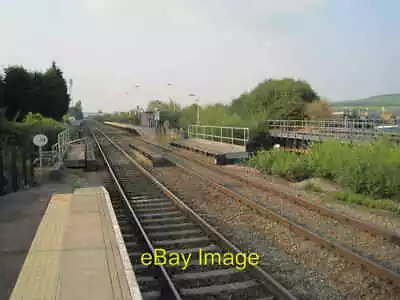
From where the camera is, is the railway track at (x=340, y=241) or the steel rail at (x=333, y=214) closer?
the railway track at (x=340, y=241)

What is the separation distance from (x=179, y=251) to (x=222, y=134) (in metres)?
22.2

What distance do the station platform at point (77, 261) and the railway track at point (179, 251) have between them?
583 millimetres

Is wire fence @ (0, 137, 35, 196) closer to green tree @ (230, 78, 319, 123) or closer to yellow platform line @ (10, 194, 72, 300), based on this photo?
yellow platform line @ (10, 194, 72, 300)

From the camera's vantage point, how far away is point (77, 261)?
18.8ft

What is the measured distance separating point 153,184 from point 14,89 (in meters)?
37.3

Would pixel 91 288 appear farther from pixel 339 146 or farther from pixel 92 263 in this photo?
pixel 339 146

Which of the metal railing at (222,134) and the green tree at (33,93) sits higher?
the green tree at (33,93)

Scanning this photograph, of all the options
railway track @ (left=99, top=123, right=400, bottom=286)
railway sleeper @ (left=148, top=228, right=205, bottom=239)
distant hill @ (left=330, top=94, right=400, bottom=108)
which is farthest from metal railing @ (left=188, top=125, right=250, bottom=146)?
distant hill @ (left=330, top=94, right=400, bottom=108)

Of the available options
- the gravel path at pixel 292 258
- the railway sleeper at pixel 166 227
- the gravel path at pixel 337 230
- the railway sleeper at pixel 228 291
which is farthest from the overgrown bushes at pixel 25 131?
the railway sleeper at pixel 228 291

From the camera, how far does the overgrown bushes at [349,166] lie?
12.9 meters

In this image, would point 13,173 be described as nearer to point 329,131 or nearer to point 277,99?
point 329,131

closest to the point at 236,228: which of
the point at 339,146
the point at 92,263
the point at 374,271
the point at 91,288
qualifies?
the point at 374,271

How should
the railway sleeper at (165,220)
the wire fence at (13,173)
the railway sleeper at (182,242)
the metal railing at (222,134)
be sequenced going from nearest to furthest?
the railway sleeper at (182,242) < the railway sleeper at (165,220) < the wire fence at (13,173) < the metal railing at (222,134)

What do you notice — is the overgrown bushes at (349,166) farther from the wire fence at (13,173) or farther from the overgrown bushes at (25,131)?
the overgrown bushes at (25,131)
